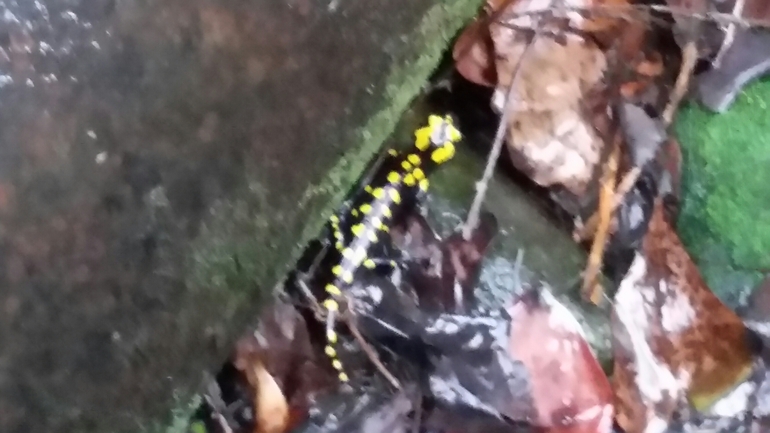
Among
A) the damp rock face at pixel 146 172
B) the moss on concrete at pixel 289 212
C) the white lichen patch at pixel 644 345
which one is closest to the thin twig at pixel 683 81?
the white lichen patch at pixel 644 345

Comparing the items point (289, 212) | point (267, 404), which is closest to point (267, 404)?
point (267, 404)

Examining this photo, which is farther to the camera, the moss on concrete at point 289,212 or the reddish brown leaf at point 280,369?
the reddish brown leaf at point 280,369

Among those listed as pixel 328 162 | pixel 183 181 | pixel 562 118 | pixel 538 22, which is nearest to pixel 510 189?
pixel 562 118

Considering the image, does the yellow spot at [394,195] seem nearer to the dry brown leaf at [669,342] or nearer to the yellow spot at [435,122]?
the yellow spot at [435,122]

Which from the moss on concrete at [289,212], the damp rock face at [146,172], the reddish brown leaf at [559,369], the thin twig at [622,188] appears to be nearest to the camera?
the damp rock face at [146,172]

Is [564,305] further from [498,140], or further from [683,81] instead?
[683,81]

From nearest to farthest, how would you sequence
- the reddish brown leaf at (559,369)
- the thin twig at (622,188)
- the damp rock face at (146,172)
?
the damp rock face at (146,172) < the reddish brown leaf at (559,369) < the thin twig at (622,188)

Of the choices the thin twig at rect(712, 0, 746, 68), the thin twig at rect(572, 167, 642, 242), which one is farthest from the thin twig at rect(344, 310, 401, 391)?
the thin twig at rect(712, 0, 746, 68)

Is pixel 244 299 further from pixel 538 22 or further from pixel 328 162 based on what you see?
pixel 538 22
